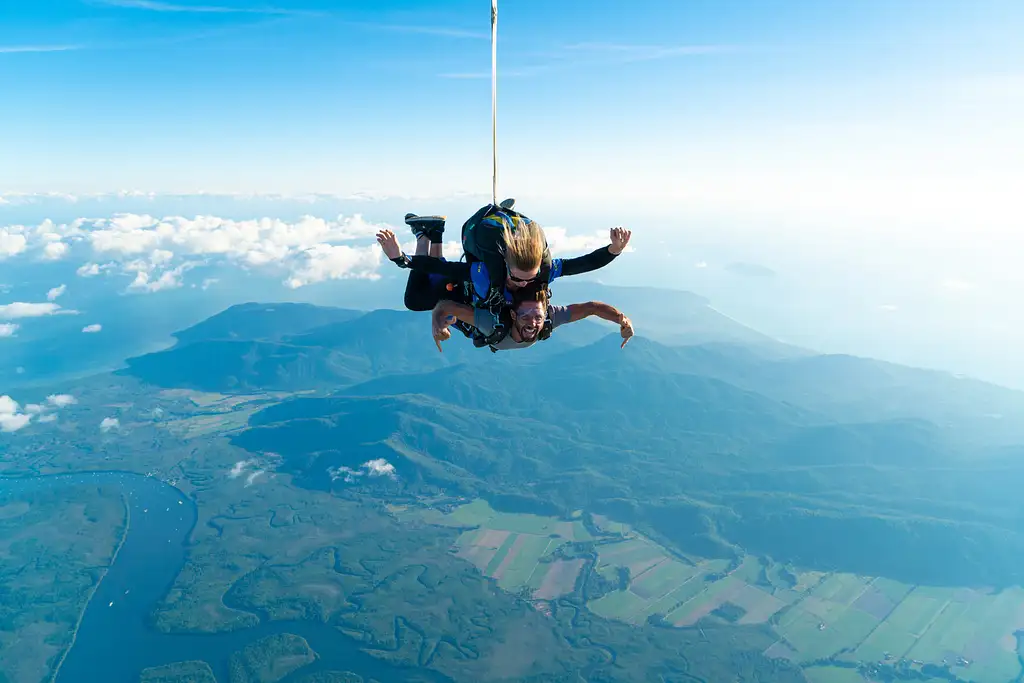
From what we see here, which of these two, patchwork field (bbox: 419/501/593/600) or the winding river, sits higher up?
the winding river

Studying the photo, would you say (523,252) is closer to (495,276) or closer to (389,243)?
(495,276)

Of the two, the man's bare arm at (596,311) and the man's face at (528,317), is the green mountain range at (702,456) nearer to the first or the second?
the man's bare arm at (596,311)

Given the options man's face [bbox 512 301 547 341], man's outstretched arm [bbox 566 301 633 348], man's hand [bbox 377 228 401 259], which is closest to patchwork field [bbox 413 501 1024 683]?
man's outstretched arm [bbox 566 301 633 348]

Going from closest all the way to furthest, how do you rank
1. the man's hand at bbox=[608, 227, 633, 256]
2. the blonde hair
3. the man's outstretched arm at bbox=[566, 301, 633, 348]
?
the blonde hair
the man's hand at bbox=[608, 227, 633, 256]
the man's outstretched arm at bbox=[566, 301, 633, 348]

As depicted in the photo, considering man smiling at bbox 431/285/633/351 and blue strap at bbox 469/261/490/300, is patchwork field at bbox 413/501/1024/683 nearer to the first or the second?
man smiling at bbox 431/285/633/351

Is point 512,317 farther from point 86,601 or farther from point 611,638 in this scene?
point 86,601
